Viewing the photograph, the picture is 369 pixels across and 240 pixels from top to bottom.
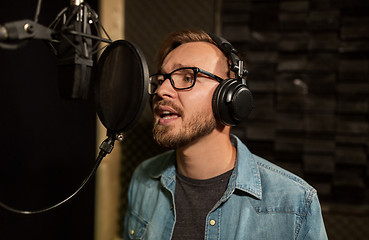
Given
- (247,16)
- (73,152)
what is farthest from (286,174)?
(73,152)

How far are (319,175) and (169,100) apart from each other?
4.00ft

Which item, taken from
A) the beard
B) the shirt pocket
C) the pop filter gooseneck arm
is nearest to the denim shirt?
the shirt pocket

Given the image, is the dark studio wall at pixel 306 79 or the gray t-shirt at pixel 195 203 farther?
the dark studio wall at pixel 306 79

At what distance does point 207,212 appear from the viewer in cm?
102

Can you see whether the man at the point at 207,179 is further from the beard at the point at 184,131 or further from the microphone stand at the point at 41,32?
the microphone stand at the point at 41,32

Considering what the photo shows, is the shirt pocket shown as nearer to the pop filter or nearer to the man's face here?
the man's face

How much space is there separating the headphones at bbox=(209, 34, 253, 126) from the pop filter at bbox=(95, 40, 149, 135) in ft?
1.22

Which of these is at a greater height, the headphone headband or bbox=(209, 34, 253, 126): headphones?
the headphone headband

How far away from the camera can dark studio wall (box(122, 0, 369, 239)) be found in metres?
1.66

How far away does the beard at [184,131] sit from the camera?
3.26 feet

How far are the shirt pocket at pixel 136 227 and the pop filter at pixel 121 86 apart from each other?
60 cm

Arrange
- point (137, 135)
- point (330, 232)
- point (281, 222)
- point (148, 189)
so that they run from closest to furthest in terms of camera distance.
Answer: point (281, 222)
point (148, 189)
point (330, 232)
point (137, 135)

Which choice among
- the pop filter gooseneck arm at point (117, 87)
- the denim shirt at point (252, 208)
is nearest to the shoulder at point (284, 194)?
the denim shirt at point (252, 208)

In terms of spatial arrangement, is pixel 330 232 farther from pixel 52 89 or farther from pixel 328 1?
pixel 52 89
